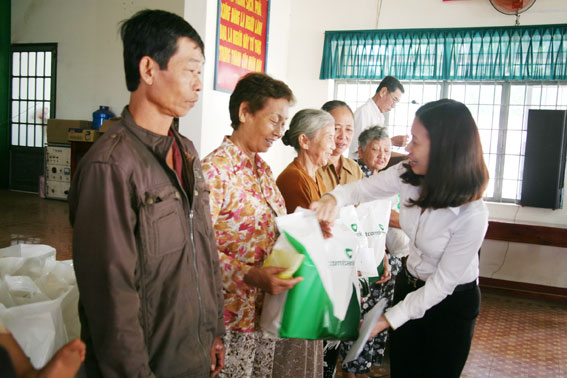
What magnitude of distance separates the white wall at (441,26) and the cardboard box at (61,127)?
146 inches

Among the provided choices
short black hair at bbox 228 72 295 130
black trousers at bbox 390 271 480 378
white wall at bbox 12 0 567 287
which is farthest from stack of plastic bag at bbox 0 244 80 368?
white wall at bbox 12 0 567 287

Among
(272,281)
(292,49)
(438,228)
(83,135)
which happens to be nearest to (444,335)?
(438,228)

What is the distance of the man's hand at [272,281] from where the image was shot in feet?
4.26

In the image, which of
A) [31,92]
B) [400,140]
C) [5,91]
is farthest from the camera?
[5,91]

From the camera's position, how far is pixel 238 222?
1469 mm

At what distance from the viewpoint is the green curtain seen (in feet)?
15.2

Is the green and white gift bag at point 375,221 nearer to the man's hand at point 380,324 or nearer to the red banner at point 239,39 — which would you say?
the man's hand at point 380,324

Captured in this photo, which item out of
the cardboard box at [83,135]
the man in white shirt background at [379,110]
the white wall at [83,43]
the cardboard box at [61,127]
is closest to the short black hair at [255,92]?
the man in white shirt background at [379,110]

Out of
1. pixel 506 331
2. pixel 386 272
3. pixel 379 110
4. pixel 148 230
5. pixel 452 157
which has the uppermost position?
pixel 379 110

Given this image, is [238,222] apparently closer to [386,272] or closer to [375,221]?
[375,221]

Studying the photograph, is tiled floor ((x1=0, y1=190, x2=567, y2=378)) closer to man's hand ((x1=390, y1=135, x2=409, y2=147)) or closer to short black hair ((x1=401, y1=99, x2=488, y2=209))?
man's hand ((x1=390, y1=135, x2=409, y2=147))

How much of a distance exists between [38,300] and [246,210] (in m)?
0.72

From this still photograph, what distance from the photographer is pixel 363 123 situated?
3.77 m

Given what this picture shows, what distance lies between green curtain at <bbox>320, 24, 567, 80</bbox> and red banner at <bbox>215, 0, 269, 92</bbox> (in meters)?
0.95
